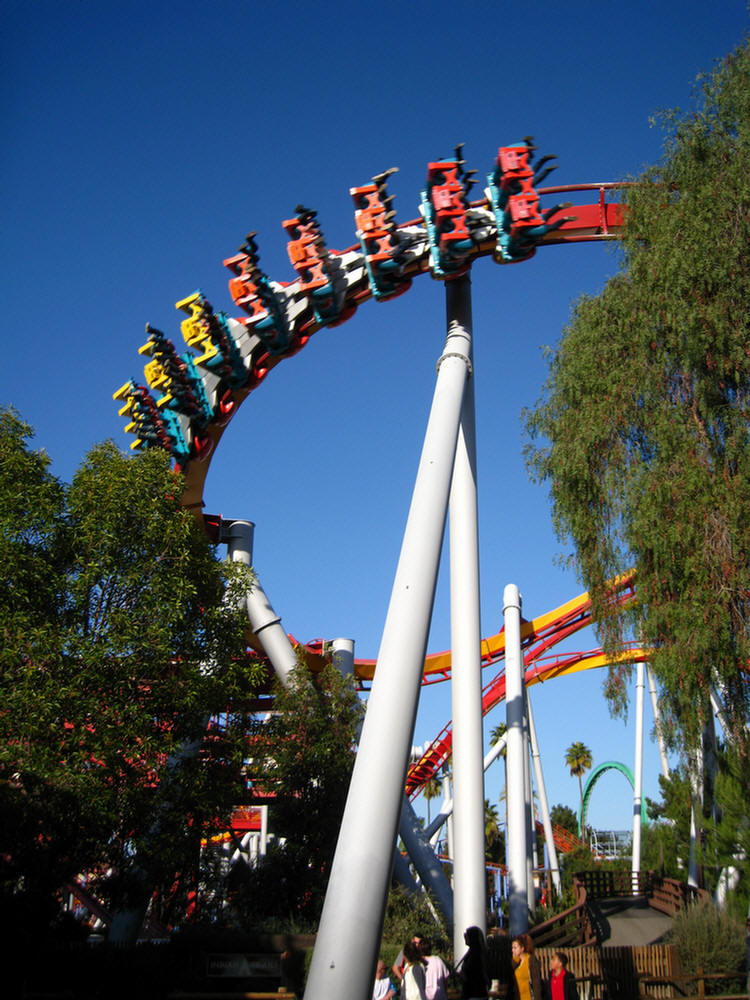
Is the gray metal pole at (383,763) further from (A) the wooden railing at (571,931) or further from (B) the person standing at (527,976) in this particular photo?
(A) the wooden railing at (571,931)

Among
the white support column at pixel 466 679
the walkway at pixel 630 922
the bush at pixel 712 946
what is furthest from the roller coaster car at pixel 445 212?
the walkway at pixel 630 922

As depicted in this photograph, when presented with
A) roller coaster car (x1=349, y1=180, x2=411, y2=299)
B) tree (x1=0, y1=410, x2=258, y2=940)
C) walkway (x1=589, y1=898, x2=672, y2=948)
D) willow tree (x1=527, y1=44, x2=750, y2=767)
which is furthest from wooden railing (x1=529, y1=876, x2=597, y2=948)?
roller coaster car (x1=349, y1=180, x2=411, y2=299)

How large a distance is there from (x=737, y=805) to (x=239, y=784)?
679 centimetres

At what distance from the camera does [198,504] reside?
50.9ft

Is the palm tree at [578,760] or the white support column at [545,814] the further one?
the palm tree at [578,760]

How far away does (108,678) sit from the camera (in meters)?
9.66

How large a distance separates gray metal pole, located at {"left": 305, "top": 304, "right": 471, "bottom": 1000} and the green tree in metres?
6.07

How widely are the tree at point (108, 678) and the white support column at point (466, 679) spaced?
294 cm

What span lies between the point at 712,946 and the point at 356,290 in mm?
10296

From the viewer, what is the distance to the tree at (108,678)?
9.04 meters

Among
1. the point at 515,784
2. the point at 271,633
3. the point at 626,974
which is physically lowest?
the point at 626,974

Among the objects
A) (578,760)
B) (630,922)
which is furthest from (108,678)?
(578,760)

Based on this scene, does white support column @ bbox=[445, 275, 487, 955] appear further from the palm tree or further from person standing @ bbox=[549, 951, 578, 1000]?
the palm tree

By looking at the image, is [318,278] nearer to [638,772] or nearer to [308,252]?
[308,252]
